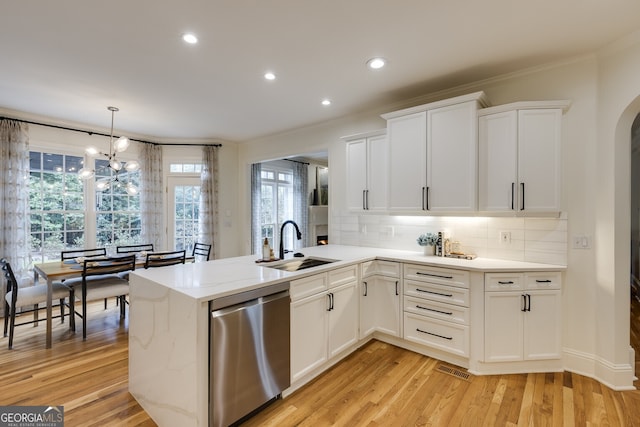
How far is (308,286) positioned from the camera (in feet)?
7.75

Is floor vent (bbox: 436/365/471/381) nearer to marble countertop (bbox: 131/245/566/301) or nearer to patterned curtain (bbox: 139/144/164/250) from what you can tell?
marble countertop (bbox: 131/245/566/301)

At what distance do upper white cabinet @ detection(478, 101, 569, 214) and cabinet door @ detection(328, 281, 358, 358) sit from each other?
4.79ft

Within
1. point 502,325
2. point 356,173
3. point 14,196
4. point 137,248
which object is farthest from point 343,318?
point 14,196

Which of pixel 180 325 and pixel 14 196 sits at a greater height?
pixel 14 196

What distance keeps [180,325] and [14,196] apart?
12.7 ft

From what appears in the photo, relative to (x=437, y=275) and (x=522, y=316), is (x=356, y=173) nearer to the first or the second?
(x=437, y=275)

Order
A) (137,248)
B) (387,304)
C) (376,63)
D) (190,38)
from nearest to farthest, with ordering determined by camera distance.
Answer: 1. (190,38)
2. (376,63)
3. (387,304)
4. (137,248)

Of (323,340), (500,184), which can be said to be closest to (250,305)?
(323,340)

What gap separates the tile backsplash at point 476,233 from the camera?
8.69 ft

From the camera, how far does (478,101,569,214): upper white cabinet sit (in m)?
2.50

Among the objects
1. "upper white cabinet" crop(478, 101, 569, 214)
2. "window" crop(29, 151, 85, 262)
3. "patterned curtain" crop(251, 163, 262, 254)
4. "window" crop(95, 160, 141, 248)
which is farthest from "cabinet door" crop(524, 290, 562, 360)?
"window" crop(29, 151, 85, 262)

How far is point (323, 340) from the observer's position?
98.8 inches

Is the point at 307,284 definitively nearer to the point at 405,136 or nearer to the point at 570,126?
the point at 405,136

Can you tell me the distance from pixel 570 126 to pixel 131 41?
3671 millimetres
